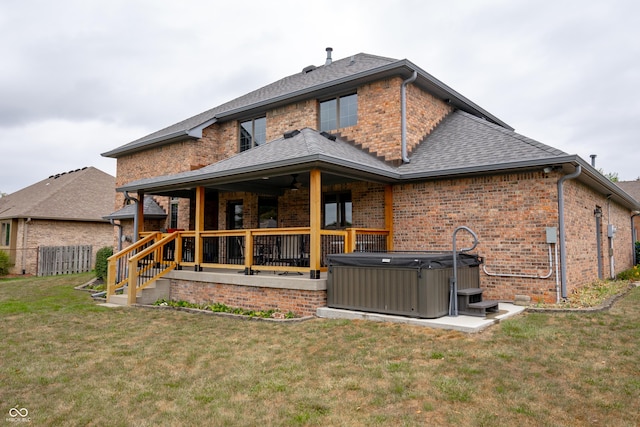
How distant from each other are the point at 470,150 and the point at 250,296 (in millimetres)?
6116

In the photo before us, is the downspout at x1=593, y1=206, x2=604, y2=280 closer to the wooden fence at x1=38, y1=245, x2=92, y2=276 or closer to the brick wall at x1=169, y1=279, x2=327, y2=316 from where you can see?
the brick wall at x1=169, y1=279, x2=327, y2=316

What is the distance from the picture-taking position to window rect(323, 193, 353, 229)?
11.6 m

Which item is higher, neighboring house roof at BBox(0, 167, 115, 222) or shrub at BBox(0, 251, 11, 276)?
neighboring house roof at BBox(0, 167, 115, 222)

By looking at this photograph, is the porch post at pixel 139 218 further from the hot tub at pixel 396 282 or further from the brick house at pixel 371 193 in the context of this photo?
the hot tub at pixel 396 282

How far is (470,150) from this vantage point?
997 centimetres

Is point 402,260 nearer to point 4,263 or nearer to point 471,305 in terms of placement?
point 471,305

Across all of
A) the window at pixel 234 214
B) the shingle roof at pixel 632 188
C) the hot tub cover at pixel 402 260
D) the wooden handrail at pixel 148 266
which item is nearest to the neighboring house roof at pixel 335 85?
the window at pixel 234 214

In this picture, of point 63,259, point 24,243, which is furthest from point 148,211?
point 24,243

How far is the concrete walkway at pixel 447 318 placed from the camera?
638 centimetres

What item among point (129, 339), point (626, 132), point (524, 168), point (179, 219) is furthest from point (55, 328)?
point (626, 132)

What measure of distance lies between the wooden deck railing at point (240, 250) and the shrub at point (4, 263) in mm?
13279

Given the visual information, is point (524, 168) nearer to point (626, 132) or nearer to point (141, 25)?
point (141, 25)

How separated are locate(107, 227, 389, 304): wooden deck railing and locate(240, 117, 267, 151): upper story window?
401 cm

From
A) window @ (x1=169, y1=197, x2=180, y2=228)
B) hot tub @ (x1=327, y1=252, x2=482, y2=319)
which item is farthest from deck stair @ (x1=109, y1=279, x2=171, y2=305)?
window @ (x1=169, y1=197, x2=180, y2=228)
